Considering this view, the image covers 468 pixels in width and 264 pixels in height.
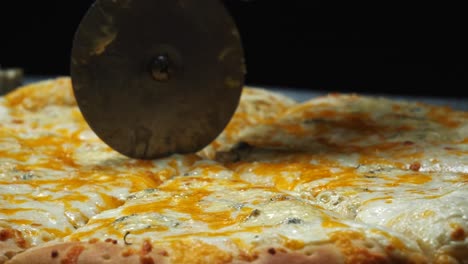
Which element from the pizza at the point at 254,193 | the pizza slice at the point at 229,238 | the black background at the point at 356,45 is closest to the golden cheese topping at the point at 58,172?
the pizza at the point at 254,193

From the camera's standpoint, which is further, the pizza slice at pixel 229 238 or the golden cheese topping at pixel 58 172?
the golden cheese topping at pixel 58 172

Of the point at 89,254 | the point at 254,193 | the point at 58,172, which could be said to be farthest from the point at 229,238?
the point at 58,172

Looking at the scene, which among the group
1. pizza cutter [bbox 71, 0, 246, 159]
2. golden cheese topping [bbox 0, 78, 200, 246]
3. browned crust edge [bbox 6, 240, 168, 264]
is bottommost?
golden cheese topping [bbox 0, 78, 200, 246]

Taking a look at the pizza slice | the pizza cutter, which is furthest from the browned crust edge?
the pizza cutter

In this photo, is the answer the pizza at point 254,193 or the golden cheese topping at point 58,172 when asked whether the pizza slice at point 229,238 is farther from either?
the golden cheese topping at point 58,172

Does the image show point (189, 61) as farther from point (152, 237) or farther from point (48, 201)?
point (152, 237)

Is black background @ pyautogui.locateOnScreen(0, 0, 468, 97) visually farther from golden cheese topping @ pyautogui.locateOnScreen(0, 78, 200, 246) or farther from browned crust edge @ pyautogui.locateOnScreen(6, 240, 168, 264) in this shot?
browned crust edge @ pyautogui.locateOnScreen(6, 240, 168, 264)
